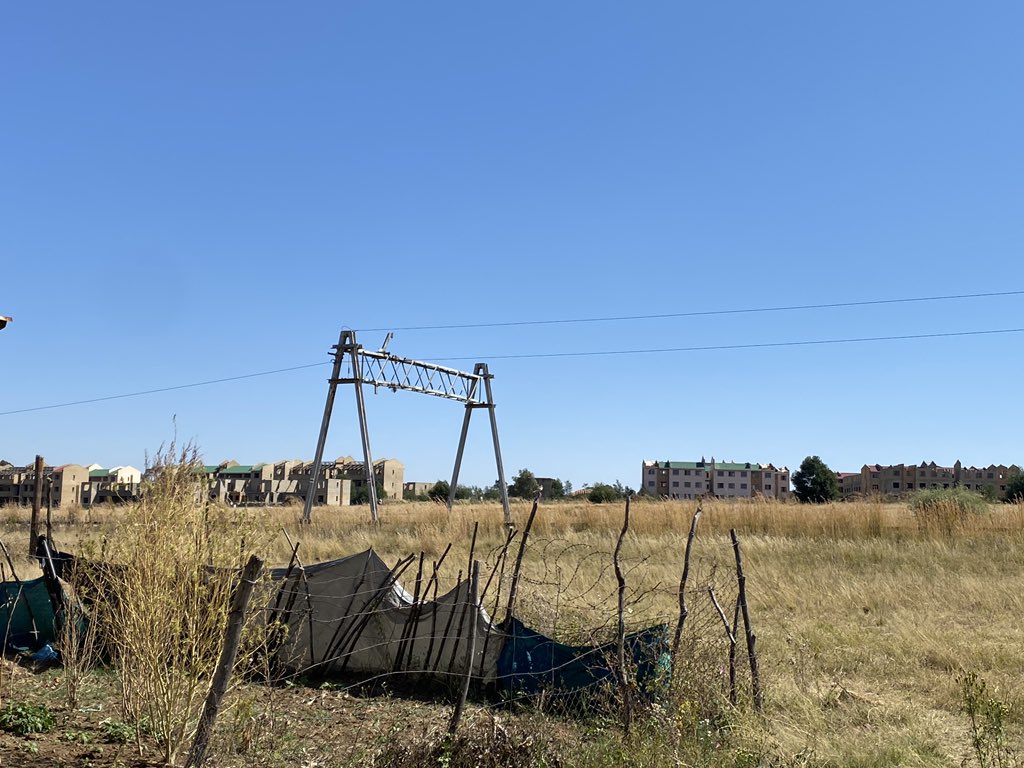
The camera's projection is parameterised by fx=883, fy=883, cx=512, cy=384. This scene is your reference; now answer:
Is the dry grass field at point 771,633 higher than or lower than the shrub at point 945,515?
lower

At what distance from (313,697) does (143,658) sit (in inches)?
111

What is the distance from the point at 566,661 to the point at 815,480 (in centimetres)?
6308

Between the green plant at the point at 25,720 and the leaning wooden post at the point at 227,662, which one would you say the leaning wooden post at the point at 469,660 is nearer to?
the leaning wooden post at the point at 227,662

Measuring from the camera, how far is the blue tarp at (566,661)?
24.1 feet

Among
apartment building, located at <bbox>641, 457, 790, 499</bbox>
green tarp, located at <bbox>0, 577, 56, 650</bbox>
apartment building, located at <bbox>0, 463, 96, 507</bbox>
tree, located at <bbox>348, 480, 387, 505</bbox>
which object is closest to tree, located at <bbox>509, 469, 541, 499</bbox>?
tree, located at <bbox>348, 480, 387, 505</bbox>

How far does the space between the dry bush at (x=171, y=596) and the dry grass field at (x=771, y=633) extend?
0.60ft

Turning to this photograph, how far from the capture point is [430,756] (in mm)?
5898

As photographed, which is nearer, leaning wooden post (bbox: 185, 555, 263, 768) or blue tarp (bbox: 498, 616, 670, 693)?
leaning wooden post (bbox: 185, 555, 263, 768)

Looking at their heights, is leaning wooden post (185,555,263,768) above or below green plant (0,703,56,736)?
above

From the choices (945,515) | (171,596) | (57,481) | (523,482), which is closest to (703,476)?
(523,482)

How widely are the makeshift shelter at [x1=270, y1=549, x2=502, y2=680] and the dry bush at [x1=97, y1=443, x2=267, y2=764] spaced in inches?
109

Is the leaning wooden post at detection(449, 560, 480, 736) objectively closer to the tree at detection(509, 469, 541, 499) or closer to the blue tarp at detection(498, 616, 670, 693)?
the blue tarp at detection(498, 616, 670, 693)

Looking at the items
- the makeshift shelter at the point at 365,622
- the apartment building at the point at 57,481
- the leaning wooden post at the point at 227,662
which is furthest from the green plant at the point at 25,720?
the apartment building at the point at 57,481

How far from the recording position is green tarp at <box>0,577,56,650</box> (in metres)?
9.95
